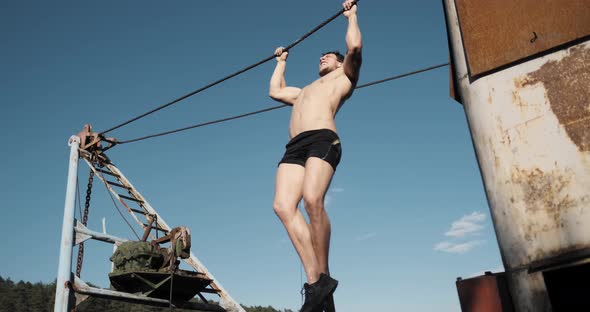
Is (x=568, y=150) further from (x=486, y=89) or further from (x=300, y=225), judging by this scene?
(x=300, y=225)

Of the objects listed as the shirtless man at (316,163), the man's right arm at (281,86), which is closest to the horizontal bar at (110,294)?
the man's right arm at (281,86)

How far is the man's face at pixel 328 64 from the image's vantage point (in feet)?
14.1

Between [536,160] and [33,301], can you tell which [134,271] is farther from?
[33,301]

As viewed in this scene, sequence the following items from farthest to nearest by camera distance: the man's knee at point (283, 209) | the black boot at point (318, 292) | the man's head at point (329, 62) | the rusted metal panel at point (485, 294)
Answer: the man's head at point (329, 62) < the man's knee at point (283, 209) < the black boot at point (318, 292) < the rusted metal panel at point (485, 294)

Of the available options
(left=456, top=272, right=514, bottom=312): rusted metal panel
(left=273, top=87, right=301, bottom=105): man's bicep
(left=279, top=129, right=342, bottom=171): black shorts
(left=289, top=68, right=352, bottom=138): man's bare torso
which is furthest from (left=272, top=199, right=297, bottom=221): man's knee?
(left=456, top=272, right=514, bottom=312): rusted metal panel

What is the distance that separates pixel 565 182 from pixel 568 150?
170mm

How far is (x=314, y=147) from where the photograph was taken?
360cm

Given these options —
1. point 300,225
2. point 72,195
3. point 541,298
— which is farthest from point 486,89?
point 72,195

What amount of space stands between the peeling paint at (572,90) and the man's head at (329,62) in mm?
2041

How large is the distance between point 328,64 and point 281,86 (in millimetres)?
588

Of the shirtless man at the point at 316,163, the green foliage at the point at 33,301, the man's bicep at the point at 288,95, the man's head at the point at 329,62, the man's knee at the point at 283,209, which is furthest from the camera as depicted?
the green foliage at the point at 33,301

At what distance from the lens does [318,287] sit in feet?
10.4

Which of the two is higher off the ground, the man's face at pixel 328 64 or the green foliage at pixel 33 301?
the green foliage at pixel 33 301

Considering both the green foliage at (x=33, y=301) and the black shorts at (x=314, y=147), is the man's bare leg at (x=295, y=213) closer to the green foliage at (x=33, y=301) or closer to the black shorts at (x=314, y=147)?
the black shorts at (x=314, y=147)
